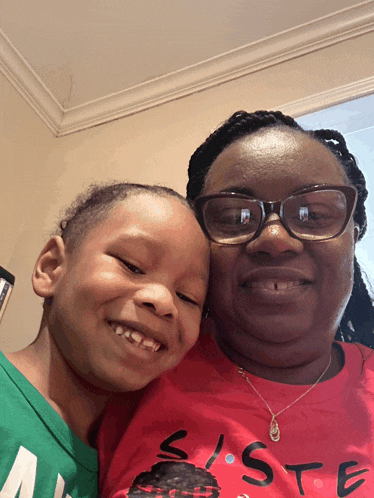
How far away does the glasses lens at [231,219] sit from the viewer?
66cm

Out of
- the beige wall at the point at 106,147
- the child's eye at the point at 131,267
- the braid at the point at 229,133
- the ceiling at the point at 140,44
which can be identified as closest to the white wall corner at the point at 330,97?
the beige wall at the point at 106,147

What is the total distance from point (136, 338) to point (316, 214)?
1.14ft

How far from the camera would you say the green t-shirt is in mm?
470

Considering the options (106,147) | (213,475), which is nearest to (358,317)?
(213,475)

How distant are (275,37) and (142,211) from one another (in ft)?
3.86

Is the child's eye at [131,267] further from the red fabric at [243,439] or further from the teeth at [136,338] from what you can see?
the red fabric at [243,439]

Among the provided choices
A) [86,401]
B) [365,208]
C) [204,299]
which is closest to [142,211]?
[204,299]

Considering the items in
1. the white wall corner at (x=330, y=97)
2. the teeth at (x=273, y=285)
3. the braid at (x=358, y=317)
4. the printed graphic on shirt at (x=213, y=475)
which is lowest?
the printed graphic on shirt at (x=213, y=475)

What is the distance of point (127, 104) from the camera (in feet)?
5.47

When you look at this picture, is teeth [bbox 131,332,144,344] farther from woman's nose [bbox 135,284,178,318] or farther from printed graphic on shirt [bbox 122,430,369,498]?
printed graphic on shirt [bbox 122,430,369,498]

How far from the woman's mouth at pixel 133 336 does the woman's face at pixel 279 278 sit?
0.15 metres

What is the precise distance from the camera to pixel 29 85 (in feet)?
5.72

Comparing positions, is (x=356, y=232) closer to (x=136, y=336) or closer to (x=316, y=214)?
(x=316, y=214)

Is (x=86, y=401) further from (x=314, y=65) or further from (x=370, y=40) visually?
(x=370, y=40)
